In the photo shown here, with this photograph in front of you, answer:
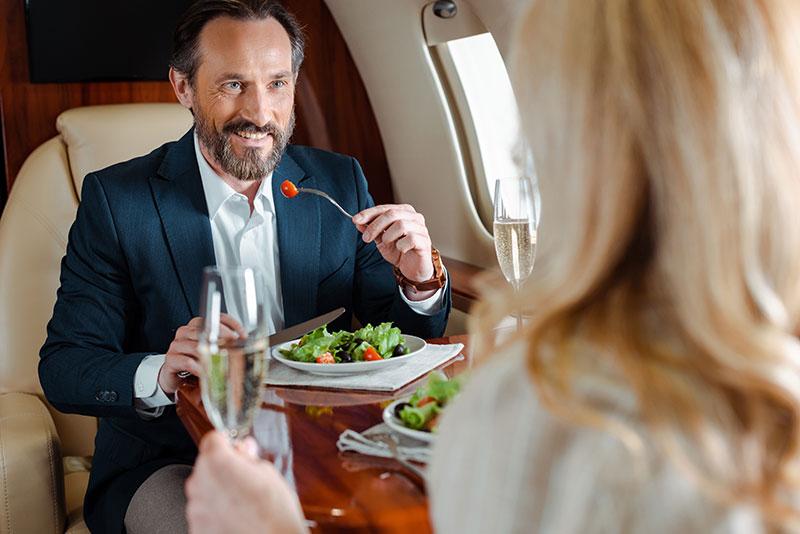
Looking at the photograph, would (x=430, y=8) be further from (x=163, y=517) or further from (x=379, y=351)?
(x=163, y=517)

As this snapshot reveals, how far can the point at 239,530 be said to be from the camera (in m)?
0.97

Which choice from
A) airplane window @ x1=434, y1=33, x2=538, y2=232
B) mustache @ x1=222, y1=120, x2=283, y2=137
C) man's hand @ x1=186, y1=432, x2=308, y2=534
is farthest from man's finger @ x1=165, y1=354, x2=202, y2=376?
airplane window @ x1=434, y1=33, x2=538, y2=232

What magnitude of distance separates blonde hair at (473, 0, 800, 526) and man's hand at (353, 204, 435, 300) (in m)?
1.18

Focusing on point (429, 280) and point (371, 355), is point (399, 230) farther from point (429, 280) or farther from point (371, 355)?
point (371, 355)

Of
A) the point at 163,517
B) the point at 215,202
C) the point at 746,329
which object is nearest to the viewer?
the point at 746,329

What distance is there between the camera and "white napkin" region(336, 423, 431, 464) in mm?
1312

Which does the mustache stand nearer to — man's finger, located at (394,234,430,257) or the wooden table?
man's finger, located at (394,234,430,257)

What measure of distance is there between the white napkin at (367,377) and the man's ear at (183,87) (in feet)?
2.74

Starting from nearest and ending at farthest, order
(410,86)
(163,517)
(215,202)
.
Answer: (163,517), (215,202), (410,86)

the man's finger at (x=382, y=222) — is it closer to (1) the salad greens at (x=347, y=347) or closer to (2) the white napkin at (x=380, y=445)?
(1) the salad greens at (x=347, y=347)

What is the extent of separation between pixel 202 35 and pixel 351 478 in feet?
4.50

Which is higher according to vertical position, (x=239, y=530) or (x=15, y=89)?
(x=15, y=89)

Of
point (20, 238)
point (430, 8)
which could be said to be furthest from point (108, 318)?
point (430, 8)

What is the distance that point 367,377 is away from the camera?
5.57ft
